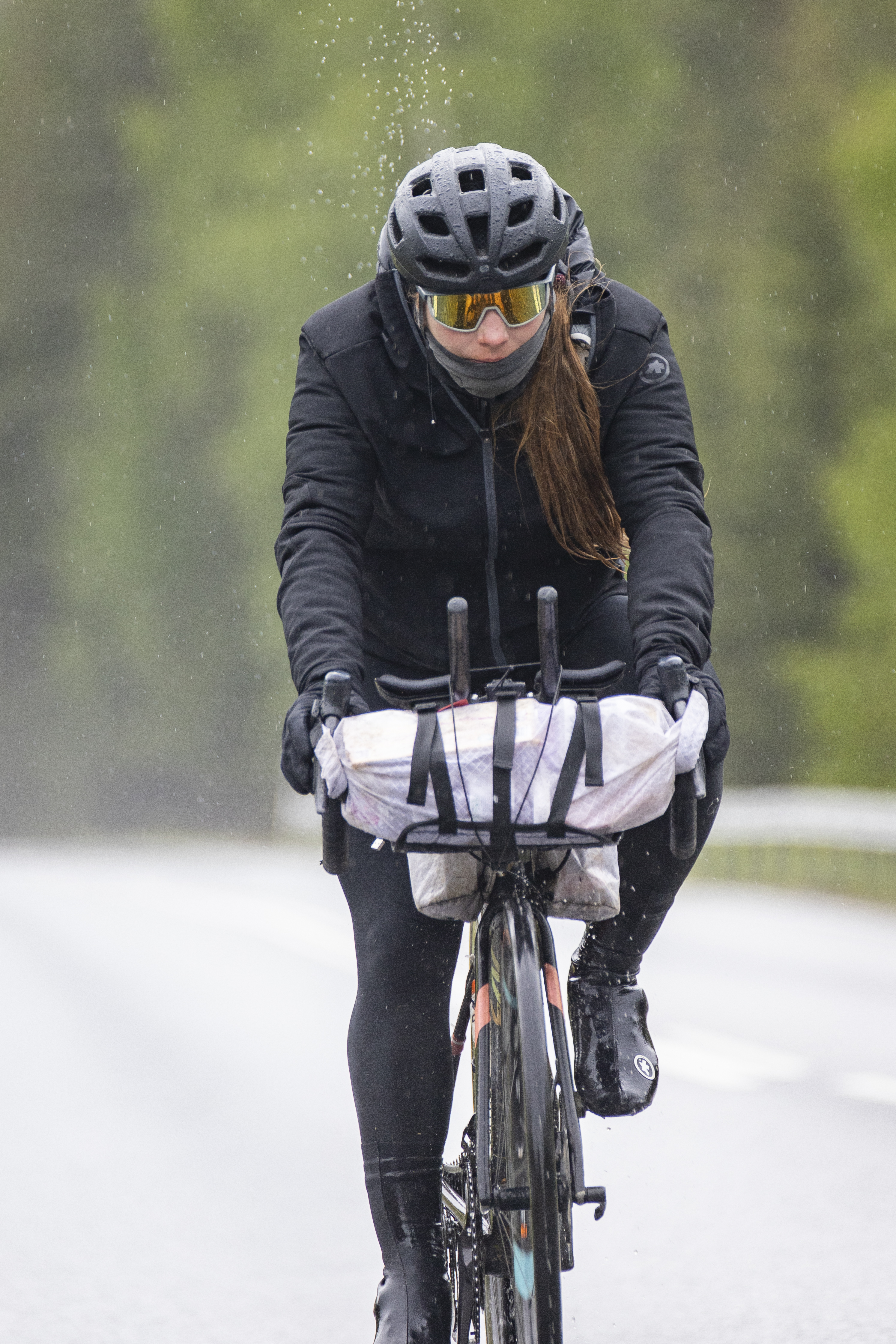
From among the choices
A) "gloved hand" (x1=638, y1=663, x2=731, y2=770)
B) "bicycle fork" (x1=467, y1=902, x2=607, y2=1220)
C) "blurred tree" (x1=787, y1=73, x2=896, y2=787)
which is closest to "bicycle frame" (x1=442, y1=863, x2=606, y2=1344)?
"bicycle fork" (x1=467, y1=902, x2=607, y2=1220)

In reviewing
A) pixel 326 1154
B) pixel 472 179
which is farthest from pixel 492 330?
pixel 326 1154

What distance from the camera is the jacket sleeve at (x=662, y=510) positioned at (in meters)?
2.92

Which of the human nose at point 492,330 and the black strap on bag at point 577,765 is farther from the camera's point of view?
the human nose at point 492,330

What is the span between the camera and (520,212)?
2.98 meters

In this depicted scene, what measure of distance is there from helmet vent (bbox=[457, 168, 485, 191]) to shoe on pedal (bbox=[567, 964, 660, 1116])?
1306mm

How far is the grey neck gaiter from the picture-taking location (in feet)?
9.78

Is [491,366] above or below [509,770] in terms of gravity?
above

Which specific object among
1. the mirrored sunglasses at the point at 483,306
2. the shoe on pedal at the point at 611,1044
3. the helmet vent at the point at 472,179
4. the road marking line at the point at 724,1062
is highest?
the helmet vent at the point at 472,179

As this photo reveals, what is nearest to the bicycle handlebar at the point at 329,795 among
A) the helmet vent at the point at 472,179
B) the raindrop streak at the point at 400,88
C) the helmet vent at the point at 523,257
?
the helmet vent at the point at 523,257

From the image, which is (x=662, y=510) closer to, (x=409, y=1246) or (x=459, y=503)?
(x=459, y=503)

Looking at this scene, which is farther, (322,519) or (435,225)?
(322,519)

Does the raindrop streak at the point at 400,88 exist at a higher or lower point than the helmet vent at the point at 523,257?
higher

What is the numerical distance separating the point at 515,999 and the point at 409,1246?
22.0 inches

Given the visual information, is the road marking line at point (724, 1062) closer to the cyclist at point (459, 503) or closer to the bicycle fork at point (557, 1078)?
the cyclist at point (459, 503)
